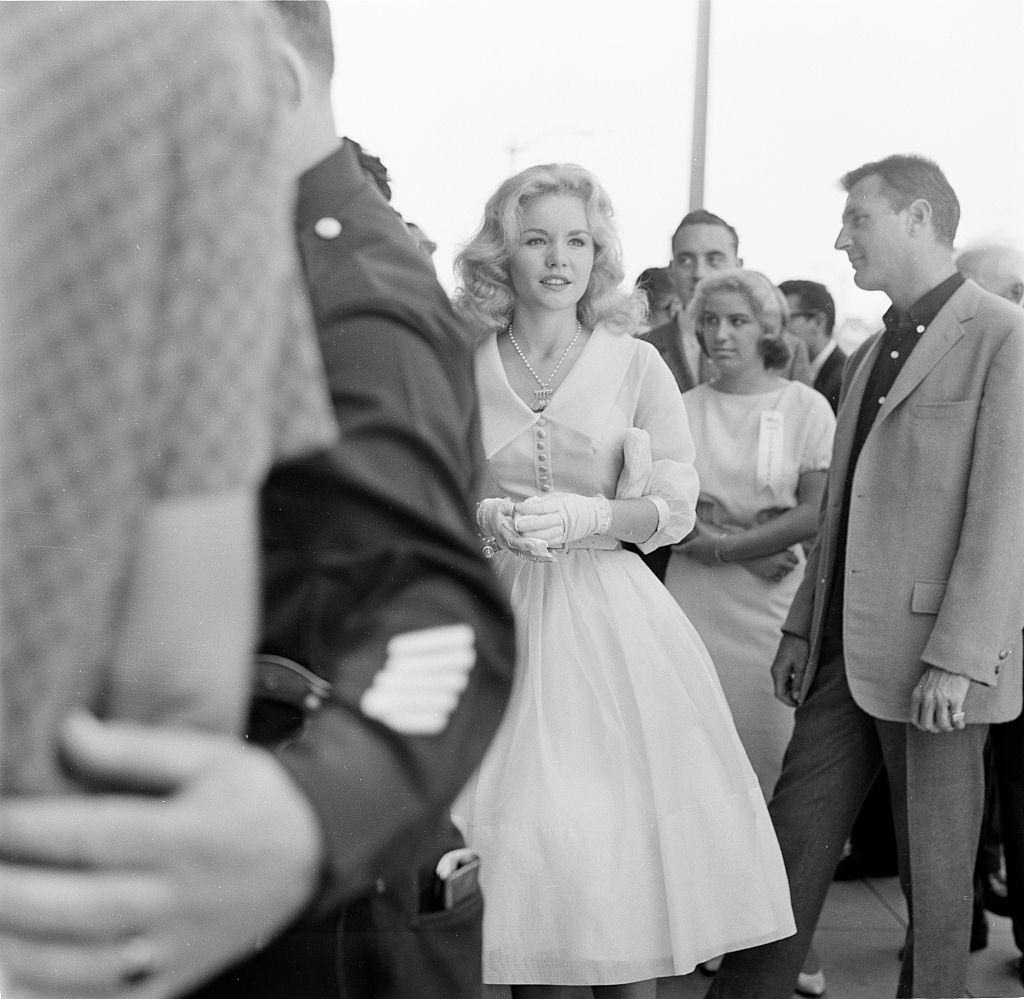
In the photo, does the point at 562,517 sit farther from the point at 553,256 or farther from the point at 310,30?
the point at 310,30

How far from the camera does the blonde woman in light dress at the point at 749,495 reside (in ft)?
6.69

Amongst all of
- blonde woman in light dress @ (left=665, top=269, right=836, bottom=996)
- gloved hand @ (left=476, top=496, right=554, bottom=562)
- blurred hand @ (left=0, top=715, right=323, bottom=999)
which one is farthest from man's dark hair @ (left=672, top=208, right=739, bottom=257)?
blurred hand @ (left=0, top=715, right=323, bottom=999)

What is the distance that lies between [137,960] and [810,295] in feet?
4.90

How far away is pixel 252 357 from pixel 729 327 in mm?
1300

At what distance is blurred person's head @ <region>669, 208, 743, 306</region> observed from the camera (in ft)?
5.70

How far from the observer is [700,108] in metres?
1.69

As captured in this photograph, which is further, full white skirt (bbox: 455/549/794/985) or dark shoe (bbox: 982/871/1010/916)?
dark shoe (bbox: 982/871/1010/916)

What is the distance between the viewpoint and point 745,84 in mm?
1704

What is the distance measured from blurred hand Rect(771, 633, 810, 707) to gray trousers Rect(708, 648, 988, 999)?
0.21 feet

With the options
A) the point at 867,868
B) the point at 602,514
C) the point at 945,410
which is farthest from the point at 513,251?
the point at 867,868

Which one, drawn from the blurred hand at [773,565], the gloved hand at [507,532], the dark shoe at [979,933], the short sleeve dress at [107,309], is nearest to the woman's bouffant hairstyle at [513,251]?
the gloved hand at [507,532]

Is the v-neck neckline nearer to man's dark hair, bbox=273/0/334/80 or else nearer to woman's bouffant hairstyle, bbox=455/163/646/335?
woman's bouffant hairstyle, bbox=455/163/646/335

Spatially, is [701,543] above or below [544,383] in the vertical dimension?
below

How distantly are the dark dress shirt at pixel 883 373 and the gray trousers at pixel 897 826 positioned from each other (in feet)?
0.38
